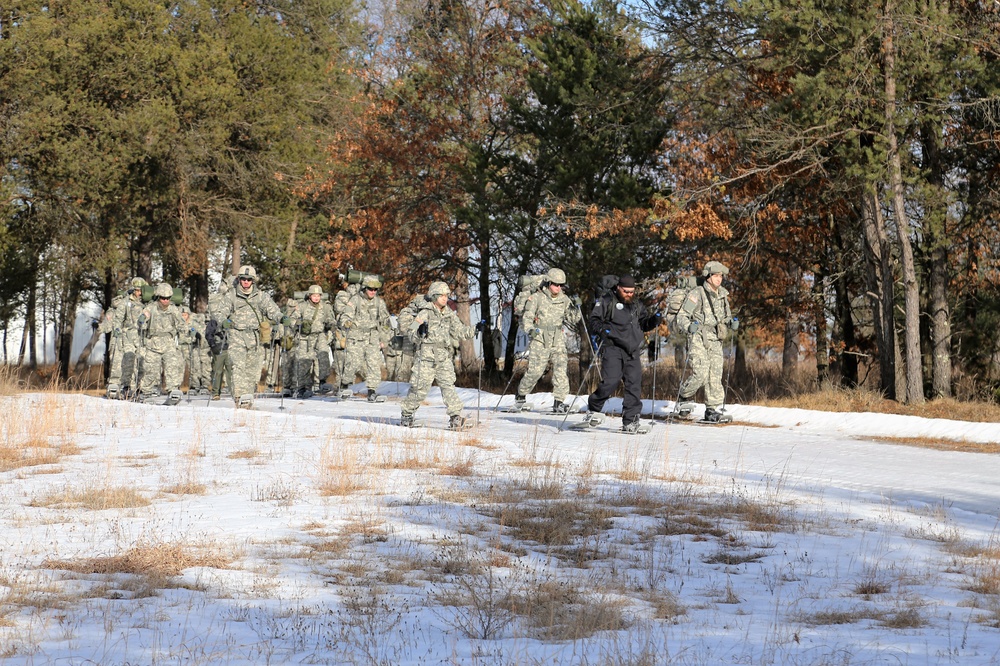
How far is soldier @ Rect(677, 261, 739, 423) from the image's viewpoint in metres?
17.7

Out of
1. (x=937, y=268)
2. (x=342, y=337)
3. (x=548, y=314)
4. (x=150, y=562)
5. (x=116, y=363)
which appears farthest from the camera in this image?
(x=342, y=337)

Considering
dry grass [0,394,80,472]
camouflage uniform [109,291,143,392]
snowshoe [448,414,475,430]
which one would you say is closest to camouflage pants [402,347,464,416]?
snowshoe [448,414,475,430]

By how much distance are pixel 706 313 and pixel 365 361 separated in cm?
832

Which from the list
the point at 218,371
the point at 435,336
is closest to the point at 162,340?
the point at 218,371

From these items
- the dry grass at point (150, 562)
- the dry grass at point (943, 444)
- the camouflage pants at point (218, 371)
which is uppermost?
the camouflage pants at point (218, 371)

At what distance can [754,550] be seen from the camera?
8.52 metres

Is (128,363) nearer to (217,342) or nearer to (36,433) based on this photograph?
(217,342)

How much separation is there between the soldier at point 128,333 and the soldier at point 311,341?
11.0 feet

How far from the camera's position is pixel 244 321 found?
1986 centimetres

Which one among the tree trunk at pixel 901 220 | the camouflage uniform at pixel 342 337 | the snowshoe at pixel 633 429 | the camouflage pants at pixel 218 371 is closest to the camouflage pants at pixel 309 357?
the camouflage uniform at pixel 342 337

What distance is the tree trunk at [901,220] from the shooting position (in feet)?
62.9

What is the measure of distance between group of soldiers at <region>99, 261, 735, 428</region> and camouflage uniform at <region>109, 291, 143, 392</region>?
2 cm

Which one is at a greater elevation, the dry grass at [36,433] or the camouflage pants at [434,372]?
the camouflage pants at [434,372]

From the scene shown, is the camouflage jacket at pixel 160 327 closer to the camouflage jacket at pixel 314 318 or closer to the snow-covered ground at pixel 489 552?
the camouflage jacket at pixel 314 318
